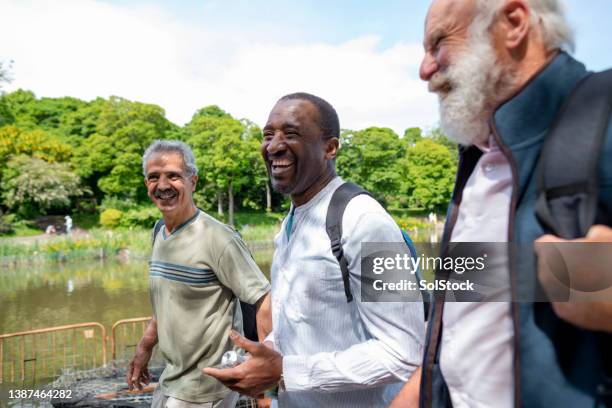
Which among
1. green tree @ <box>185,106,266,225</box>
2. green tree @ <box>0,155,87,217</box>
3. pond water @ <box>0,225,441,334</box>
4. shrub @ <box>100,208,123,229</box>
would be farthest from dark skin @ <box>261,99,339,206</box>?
green tree @ <box>185,106,266,225</box>

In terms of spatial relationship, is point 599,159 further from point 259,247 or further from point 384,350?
point 259,247

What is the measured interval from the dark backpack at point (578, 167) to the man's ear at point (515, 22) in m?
0.23

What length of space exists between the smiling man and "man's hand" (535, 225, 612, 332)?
0.76m

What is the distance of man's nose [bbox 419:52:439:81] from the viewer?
4.15ft

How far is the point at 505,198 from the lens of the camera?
1112mm

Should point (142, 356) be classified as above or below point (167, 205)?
below

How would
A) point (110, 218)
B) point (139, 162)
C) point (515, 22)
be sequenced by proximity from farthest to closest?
point (139, 162) < point (110, 218) < point (515, 22)

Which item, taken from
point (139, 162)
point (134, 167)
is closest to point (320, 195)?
point (139, 162)

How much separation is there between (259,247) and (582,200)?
82.5 ft

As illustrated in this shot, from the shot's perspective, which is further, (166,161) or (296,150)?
(166,161)

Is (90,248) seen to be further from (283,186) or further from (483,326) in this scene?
(483,326)

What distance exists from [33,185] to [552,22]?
37833 millimetres

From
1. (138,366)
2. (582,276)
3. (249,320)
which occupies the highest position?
(582,276)

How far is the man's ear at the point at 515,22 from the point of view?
1.07 m
